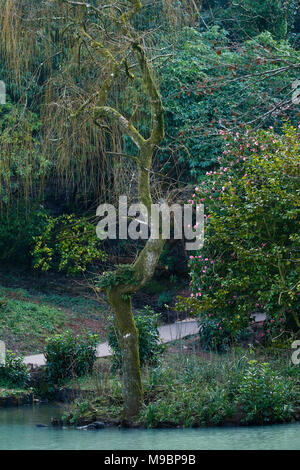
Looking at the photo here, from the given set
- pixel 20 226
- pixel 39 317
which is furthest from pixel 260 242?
pixel 20 226

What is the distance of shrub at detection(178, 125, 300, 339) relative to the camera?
951 centimetres

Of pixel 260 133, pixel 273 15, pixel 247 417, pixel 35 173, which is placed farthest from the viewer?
pixel 273 15

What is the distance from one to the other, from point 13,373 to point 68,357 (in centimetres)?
92

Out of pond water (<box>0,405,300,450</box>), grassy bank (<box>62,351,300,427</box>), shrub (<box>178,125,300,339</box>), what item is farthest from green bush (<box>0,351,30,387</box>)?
shrub (<box>178,125,300,339</box>)

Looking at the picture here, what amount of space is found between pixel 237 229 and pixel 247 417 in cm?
291

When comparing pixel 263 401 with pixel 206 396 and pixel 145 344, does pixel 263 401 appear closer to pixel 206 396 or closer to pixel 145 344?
pixel 206 396

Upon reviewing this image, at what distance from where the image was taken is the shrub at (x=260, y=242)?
31.2 feet

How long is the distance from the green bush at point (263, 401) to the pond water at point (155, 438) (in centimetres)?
15

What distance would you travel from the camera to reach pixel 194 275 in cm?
1195

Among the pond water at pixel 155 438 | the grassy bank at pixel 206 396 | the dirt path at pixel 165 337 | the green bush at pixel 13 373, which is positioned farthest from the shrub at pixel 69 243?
the pond water at pixel 155 438

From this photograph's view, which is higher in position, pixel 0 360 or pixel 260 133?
pixel 260 133

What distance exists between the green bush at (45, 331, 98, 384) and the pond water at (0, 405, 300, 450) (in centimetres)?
228
